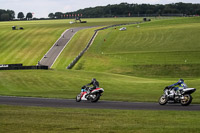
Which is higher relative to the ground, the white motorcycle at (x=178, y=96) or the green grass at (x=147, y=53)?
the white motorcycle at (x=178, y=96)

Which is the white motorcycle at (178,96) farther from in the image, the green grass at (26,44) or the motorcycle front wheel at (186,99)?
the green grass at (26,44)

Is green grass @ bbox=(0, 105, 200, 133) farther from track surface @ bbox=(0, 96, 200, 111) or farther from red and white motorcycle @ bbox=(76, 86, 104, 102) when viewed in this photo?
red and white motorcycle @ bbox=(76, 86, 104, 102)

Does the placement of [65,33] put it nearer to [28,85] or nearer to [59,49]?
[59,49]

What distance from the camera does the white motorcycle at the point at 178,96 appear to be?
87.4 ft

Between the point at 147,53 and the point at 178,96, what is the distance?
59531 mm

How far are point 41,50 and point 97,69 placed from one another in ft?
94.4

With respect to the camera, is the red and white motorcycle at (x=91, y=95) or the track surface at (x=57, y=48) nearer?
the red and white motorcycle at (x=91, y=95)

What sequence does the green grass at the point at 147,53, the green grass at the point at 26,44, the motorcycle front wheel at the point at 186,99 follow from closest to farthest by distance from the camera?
the motorcycle front wheel at the point at 186,99 < the green grass at the point at 147,53 < the green grass at the point at 26,44

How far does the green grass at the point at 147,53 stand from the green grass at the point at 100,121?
157 ft

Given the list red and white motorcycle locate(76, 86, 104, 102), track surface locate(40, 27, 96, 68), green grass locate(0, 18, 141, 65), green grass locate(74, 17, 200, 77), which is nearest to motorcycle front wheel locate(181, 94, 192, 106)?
red and white motorcycle locate(76, 86, 104, 102)

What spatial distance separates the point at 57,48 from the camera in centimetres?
10350

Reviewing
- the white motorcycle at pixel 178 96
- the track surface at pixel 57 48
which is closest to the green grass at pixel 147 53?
the track surface at pixel 57 48

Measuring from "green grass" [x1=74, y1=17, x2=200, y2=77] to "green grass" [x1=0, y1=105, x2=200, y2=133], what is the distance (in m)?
47.8

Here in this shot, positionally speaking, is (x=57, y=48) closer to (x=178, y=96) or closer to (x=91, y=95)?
(x=91, y=95)
